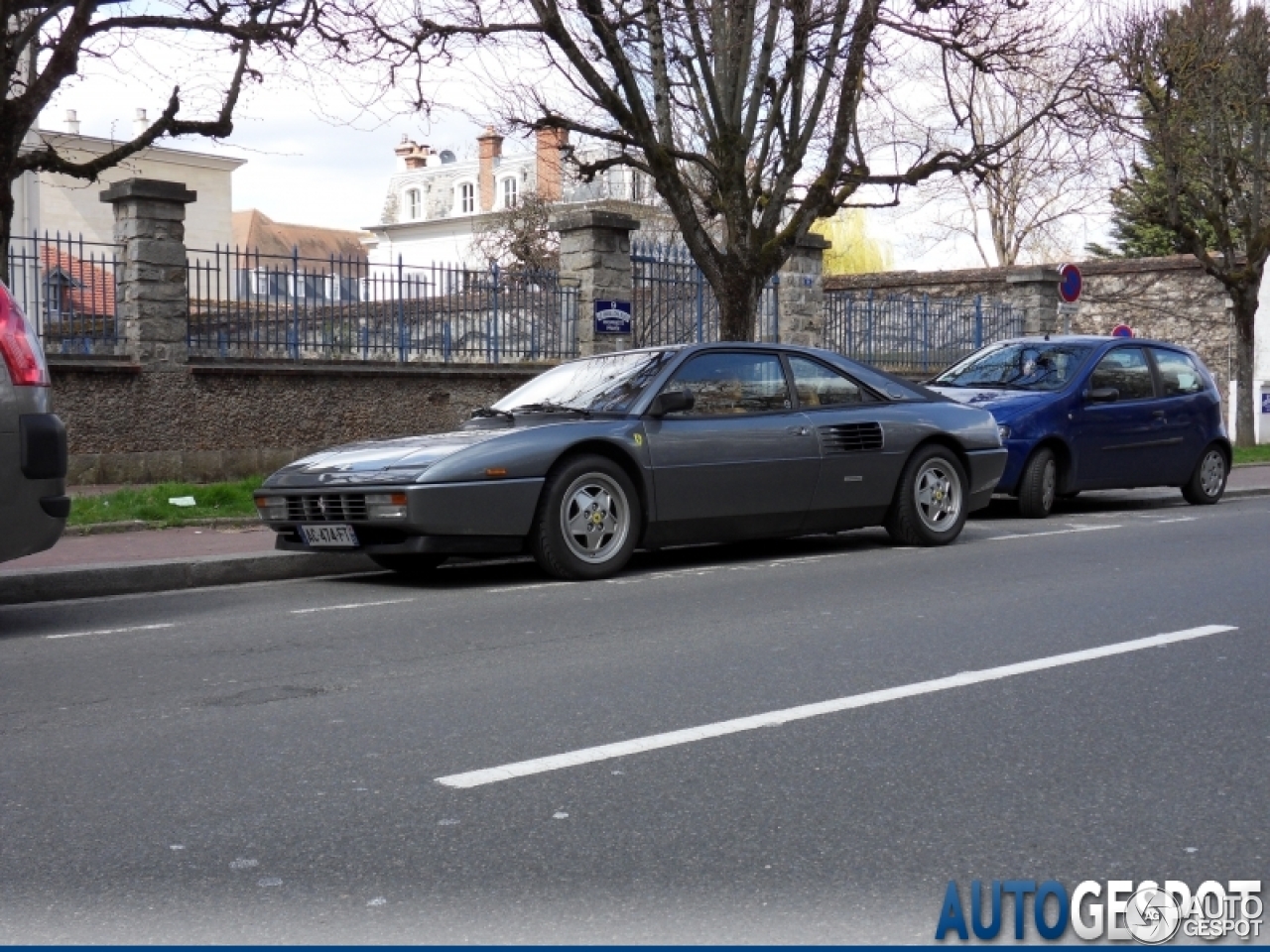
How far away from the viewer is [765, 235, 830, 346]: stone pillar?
2155 centimetres

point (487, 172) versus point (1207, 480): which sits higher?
point (487, 172)

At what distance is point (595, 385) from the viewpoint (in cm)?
1001

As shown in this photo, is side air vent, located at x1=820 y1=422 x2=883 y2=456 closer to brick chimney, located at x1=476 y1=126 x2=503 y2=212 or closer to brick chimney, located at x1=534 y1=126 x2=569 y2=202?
brick chimney, located at x1=534 y1=126 x2=569 y2=202

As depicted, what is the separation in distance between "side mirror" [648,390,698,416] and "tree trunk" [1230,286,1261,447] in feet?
61.7

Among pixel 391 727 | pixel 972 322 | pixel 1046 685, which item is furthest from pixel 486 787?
pixel 972 322

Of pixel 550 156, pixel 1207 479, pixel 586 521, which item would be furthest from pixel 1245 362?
→ pixel 550 156

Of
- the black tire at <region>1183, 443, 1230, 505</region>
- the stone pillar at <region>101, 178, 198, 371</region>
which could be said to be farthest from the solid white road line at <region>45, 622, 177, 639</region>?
the black tire at <region>1183, 443, 1230, 505</region>

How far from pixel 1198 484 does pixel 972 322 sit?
11.2 m

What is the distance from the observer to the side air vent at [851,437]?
10383 millimetres

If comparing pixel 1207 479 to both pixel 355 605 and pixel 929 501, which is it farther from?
pixel 355 605

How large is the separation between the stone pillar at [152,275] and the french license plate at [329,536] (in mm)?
7190

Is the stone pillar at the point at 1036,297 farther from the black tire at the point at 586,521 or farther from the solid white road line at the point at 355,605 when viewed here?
the solid white road line at the point at 355,605

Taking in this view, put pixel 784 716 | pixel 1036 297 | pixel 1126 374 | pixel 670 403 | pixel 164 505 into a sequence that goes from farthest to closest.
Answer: pixel 1036 297, pixel 1126 374, pixel 164 505, pixel 670 403, pixel 784 716

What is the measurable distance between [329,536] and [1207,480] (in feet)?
32.1
